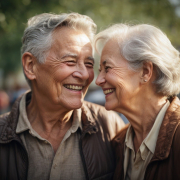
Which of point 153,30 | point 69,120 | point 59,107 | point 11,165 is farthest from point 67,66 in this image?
point 11,165

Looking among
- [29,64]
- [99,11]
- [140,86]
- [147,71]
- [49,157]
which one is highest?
[99,11]

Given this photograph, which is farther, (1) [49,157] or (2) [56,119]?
(2) [56,119]

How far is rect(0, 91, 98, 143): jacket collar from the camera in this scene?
104 inches

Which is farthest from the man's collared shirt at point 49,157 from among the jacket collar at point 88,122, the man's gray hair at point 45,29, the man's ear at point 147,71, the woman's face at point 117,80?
the man's ear at point 147,71

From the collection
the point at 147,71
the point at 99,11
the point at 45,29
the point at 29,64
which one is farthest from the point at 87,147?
the point at 99,11

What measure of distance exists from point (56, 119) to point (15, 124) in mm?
515

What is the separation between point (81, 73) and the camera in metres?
2.83

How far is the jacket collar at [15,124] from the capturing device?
2.65m

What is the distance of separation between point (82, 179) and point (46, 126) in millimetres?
789

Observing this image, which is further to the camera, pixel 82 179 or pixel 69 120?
pixel 69 120

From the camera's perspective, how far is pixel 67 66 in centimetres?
280

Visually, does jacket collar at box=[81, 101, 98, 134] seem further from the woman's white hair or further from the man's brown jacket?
the woman's white hair

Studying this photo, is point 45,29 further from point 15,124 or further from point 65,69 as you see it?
point 15,124

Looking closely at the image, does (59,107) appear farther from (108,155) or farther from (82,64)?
(108,155)
